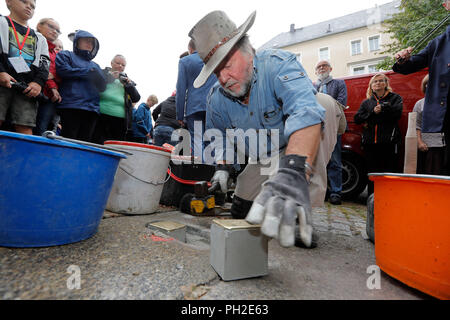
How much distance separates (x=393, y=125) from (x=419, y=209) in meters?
2.75

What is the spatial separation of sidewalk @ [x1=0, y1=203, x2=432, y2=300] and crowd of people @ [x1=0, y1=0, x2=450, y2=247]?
296 mm

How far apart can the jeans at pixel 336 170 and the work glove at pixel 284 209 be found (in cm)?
275

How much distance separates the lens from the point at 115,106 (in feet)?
9.22

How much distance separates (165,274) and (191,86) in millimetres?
2373

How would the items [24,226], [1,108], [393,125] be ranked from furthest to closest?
[393,125] < [1,108] < [24,226]

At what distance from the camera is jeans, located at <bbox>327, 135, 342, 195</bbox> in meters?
3.33

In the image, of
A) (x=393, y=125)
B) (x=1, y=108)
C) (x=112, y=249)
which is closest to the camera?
(x=112, y=249)

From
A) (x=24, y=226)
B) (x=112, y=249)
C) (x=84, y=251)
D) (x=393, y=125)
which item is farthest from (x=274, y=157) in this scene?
(x=393, y=125)

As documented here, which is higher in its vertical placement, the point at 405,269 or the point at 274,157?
the point at 274,157

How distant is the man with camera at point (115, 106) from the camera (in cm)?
278

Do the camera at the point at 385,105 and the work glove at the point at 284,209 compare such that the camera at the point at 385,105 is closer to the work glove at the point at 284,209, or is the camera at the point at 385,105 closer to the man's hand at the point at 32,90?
the work glove at the point at 284,209

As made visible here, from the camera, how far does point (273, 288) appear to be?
0.96m

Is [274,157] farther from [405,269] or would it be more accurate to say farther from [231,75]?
[405,269]

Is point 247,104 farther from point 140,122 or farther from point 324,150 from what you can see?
point 140,122
